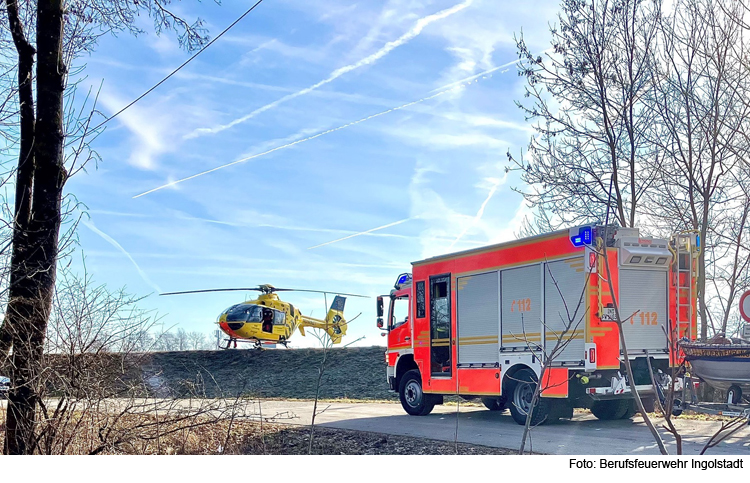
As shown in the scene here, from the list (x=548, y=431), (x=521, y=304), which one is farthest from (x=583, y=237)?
(x=548, y=431)

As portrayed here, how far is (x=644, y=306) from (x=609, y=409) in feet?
7.48

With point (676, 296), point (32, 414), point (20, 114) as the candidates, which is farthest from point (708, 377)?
point (20, 114)

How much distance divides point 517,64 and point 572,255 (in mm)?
8159

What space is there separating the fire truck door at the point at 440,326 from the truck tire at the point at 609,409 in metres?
2.77

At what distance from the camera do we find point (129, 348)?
25.2 ft

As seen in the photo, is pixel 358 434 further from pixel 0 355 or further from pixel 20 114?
pixel 20 114

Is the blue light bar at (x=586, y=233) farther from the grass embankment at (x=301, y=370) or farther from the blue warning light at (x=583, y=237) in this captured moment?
the grass embankment at (x=301, y=370)

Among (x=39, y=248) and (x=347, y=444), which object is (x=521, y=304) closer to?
(x=347, y=444)

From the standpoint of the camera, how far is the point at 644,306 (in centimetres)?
1185

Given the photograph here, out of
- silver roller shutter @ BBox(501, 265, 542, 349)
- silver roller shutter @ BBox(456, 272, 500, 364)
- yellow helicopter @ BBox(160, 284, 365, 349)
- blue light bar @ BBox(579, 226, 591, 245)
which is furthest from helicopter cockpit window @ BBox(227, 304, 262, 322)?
blue light bar @ BBox(579, 226, 591, 245)

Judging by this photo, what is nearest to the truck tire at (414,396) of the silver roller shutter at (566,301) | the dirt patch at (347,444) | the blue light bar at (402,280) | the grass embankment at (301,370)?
the blue light bar at (402,280)

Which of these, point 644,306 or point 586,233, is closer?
point 586,233

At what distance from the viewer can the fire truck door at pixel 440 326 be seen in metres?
13.8

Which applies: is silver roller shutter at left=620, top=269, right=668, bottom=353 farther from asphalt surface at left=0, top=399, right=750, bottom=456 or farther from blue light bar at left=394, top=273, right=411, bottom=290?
blue light bar at left=394, top=273, right=411, bottom=290
